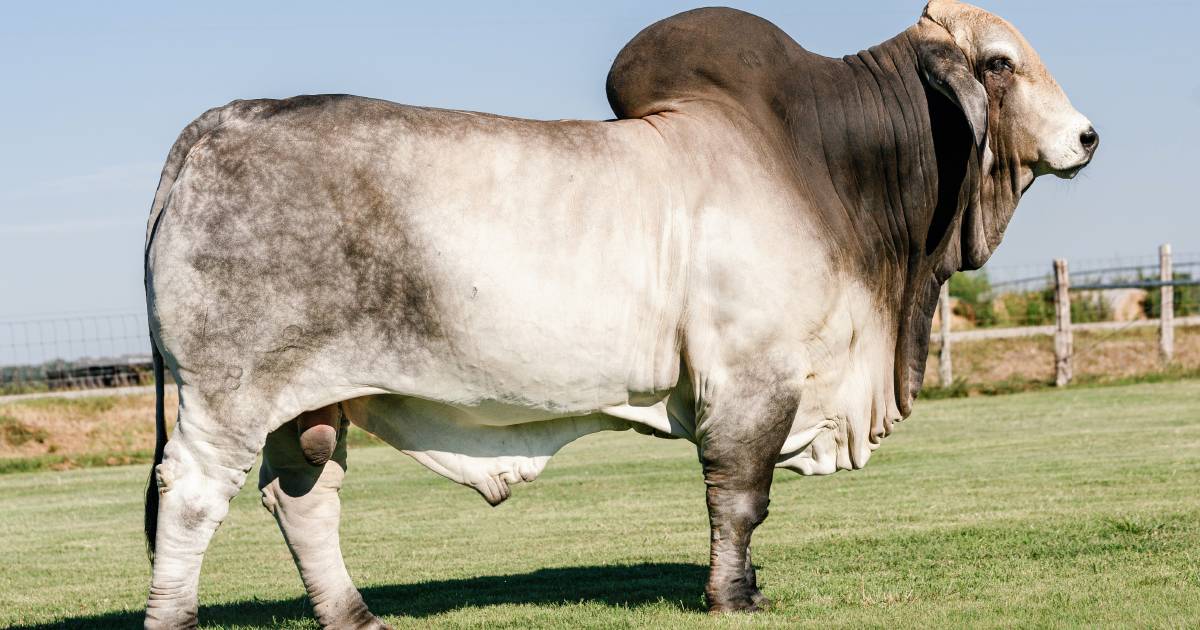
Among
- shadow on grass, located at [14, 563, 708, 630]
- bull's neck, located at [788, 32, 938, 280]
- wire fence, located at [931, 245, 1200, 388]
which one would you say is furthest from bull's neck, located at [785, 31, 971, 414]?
wire fence, located at [931, 245, 1200, 388]

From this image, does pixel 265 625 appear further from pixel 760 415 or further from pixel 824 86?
pixel 824 86

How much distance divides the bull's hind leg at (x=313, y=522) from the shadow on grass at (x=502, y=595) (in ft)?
1.92

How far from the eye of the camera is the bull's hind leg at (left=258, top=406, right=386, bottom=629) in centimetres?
633

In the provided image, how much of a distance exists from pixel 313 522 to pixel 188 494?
35.6 inches

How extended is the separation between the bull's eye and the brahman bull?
2 centimetres

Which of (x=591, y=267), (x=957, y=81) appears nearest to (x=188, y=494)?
(x=591, y=267)

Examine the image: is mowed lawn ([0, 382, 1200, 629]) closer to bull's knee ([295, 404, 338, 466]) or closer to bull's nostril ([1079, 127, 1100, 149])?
bull's knee ([295, 404, 338, 466])

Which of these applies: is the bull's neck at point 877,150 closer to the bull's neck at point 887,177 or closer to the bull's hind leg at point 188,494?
the bull's neck at point 887,177

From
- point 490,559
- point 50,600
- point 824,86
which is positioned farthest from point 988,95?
point 50,600

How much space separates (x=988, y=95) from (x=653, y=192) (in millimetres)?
1989

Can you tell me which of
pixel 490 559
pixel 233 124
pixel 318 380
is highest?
pixel 233 124

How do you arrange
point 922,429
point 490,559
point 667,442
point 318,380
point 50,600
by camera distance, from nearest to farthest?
point 318,380, point 50,600, point 490,559, point 922,429, point 667,442

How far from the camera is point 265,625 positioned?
6.82 meters

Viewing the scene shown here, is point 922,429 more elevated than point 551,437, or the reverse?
point 551,437
